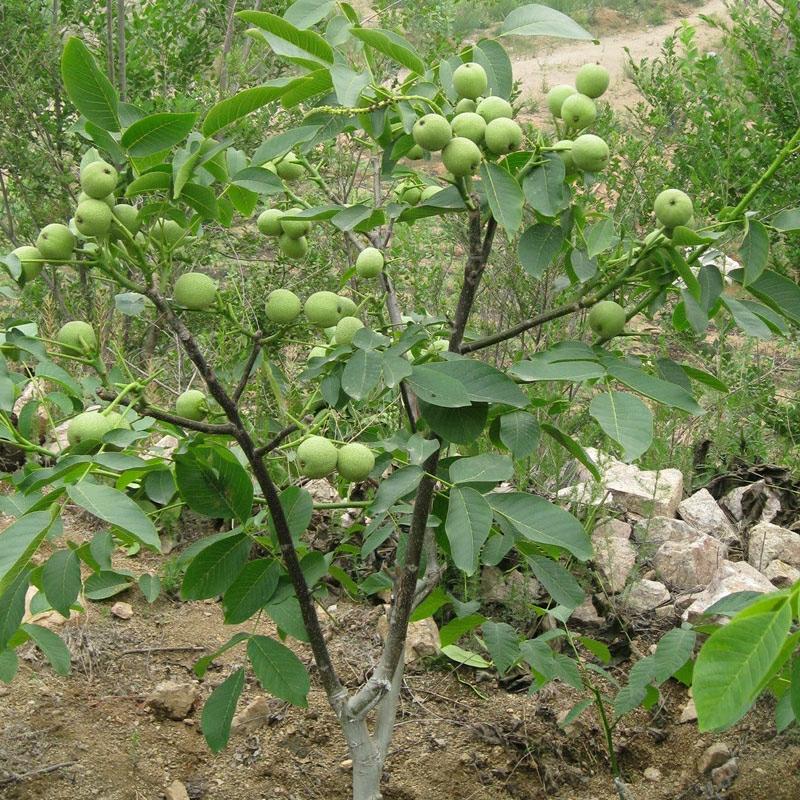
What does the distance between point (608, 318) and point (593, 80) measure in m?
0.34

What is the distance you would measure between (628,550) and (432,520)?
1597mm

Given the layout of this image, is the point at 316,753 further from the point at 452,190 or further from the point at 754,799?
the point at 452,190

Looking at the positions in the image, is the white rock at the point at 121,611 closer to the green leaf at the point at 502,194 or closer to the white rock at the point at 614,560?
the white rock at the point at 614,560

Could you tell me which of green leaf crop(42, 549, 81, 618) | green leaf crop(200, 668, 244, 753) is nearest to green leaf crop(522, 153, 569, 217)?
green leaf crop(42, 549, 81, 618)

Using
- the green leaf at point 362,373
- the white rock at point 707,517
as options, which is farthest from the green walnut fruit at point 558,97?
the white rock at point 707,517

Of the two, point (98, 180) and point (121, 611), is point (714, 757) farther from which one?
point (98, 180)

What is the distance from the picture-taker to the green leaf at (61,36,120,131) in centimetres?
116

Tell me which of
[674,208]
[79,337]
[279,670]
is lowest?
[279,670]

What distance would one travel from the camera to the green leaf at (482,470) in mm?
1364

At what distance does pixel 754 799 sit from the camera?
206 cm

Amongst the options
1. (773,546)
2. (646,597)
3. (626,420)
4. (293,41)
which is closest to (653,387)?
(626,420)

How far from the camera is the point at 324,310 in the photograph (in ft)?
5.02

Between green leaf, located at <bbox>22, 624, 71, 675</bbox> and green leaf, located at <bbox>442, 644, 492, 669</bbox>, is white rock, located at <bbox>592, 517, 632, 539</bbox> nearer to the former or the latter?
green leaf, located at <bbox>442, 644, 492, 669</bbox>

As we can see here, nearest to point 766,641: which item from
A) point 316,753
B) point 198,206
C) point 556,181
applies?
point 556,181
